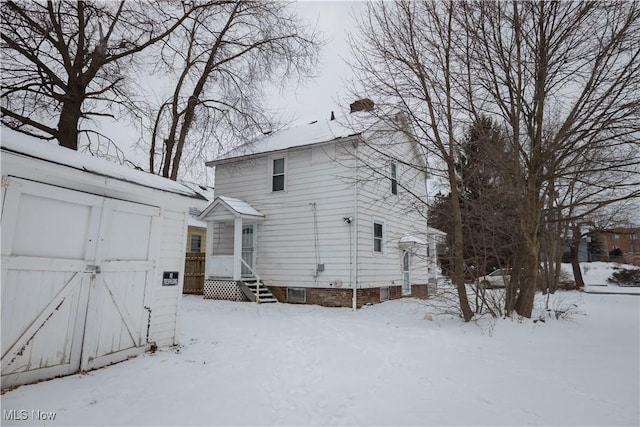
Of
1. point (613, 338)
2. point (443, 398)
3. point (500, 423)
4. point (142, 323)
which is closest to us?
point (500, 423)

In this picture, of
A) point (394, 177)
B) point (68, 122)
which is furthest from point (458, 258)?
point (68, 122)

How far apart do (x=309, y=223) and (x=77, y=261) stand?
9105 millimetres

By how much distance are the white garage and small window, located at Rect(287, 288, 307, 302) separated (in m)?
7.37

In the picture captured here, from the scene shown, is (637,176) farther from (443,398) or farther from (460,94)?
(443,398)

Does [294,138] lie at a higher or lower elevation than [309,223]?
higher

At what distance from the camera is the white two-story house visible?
1243cm

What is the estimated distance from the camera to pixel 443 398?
4.03 metres

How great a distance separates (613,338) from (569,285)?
1807 centimetres

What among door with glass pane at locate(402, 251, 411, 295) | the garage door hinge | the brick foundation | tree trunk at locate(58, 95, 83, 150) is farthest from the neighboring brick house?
tree trunk at locate(58, 95, 83, 150)

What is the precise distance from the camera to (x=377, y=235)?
45.3ft

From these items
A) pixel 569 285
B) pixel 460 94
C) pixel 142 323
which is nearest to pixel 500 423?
pixel 142 323

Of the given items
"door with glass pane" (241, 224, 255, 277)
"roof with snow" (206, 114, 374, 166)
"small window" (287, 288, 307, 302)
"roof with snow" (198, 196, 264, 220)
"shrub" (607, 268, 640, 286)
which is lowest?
"small window" (287, 288, 307, 302)

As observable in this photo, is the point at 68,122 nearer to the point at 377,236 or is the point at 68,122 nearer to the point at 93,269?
the point at 93,269

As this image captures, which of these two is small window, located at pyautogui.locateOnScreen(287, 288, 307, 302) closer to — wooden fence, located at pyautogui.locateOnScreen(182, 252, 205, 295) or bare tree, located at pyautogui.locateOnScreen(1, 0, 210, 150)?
wooden fence, located at pyautogui.locateOnScreen(182, 252, 205, 295)
